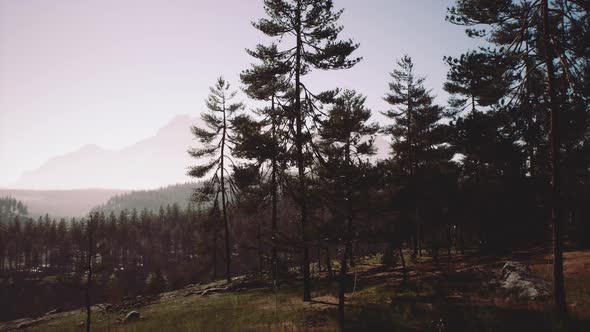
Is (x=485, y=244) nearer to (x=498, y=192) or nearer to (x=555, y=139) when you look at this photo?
(x=498, y=192)

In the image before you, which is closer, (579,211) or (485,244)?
(579,211)

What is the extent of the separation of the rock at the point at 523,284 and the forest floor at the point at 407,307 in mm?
393

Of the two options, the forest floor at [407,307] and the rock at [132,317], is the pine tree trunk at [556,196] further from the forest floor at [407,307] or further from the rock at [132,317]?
the rock at [132,317]

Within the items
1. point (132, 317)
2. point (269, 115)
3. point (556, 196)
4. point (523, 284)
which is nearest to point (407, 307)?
point (523, 284)

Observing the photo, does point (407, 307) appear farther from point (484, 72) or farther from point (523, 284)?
point (484, 72)

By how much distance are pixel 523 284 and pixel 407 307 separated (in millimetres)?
5063

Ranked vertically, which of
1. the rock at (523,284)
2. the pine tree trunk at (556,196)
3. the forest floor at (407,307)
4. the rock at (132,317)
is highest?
the pine tree trunk at (556,196)

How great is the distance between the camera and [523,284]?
42.7 feet

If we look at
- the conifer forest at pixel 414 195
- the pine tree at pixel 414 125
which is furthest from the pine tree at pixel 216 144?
the pine tree at pixel 414 125

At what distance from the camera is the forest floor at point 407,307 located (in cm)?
1062

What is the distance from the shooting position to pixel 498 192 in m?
22.4

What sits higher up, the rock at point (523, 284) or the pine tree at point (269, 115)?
the pine tree at point (269, 115)

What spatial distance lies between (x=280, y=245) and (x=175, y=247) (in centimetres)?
9874

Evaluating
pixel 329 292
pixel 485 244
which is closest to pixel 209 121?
pixel 329 292
